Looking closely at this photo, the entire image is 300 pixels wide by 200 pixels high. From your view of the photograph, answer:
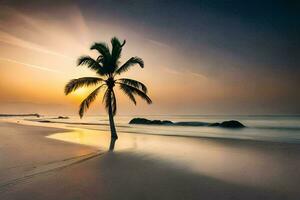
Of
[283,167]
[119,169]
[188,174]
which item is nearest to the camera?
[188,174]

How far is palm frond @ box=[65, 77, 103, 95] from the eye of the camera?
612 inches

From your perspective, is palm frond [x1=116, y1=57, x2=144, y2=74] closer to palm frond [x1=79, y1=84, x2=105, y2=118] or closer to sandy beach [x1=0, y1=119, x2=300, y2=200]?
palm frond [x1=79, y1=84, x2=105, y2=118]

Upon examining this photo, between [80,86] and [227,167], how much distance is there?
41.8 feet

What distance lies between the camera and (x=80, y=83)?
16016 millimetres

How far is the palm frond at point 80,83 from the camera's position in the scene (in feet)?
51.0

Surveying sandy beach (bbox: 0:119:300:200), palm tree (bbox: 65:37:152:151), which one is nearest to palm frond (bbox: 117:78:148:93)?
palm tree (bbox: 65:37:152:151)

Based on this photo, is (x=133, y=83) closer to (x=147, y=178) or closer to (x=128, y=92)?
(x=128, y=92)

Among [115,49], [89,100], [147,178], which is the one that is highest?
[115,49]

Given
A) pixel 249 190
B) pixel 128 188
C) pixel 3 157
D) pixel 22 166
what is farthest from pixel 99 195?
pixel 3 157

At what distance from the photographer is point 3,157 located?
25.8 ft

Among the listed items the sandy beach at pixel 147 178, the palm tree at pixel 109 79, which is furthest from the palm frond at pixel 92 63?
the sandy beach at pixel 147 178

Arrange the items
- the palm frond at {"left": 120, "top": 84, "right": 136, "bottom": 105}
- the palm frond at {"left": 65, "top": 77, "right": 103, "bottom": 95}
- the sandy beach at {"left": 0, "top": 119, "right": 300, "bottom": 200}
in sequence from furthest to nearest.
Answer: the palm frond at {"left": 120, "top": 84, "right": 136, "bottom": 105}, the palm frond at {"left": 65, "top": 77, "right": 103, "bottom": 95}, the sandy beach at {"left": 0, "top": 119, "right": 300, "bottom": 200}

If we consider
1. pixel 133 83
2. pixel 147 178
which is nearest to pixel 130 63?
pixel 133 83

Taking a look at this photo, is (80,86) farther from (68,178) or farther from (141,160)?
(68,178)
